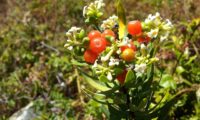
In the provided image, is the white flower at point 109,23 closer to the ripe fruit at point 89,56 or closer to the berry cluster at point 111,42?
the berry cluster at point 111,42

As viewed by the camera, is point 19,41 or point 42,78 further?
→ point 19,41

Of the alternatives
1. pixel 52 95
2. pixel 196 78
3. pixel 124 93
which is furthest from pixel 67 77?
pixel 124 93

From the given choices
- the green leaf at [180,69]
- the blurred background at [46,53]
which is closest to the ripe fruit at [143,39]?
the blurred background at [46,53]

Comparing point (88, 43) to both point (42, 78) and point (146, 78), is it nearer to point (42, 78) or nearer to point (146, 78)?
point (146, 78)

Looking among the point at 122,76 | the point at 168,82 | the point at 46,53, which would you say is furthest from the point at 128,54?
the point at 46,53

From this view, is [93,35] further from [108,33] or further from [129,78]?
[129,78]

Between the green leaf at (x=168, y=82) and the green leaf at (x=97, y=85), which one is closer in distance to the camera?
the green leaf at (x=97, y=85)

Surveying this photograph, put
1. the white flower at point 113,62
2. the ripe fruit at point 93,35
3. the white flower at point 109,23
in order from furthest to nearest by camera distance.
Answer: the white flower at point 109,23, the ripe fruit at point 93,35, the white flower at point 113,62
